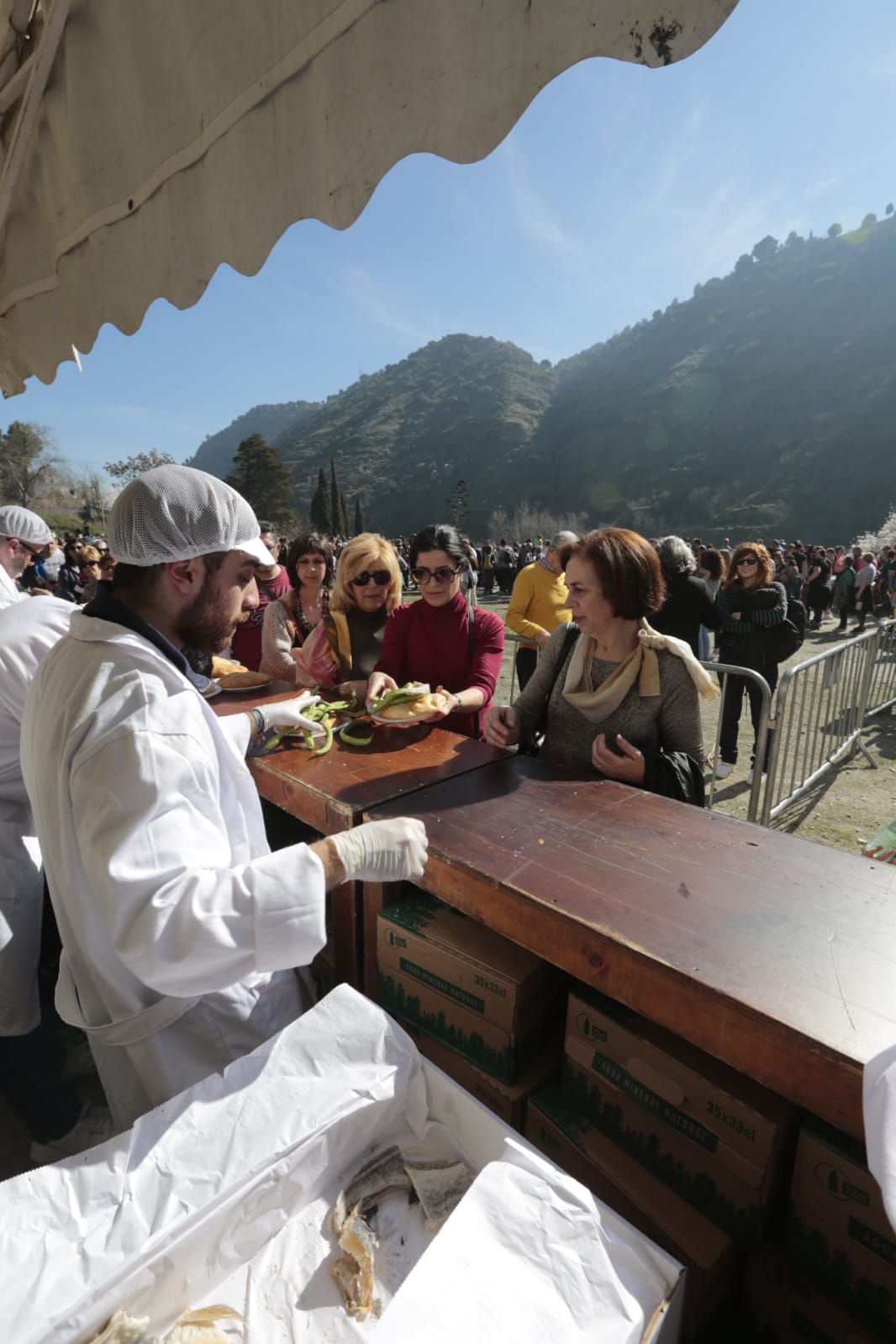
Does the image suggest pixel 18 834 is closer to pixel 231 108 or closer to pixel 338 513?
pixel 231 108

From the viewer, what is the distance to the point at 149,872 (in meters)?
1.14

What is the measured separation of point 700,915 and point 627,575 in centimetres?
144

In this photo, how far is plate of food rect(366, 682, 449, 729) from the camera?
104 inches

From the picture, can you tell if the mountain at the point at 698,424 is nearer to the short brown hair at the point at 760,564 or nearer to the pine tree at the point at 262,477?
the pine tree at the point at 262,477

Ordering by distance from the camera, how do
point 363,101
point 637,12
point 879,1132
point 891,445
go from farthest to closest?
A: 1. point 891,445
2. point 363,101
3. point 637,12
4. point 879,1132

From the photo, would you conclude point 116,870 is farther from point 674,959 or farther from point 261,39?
point 261,39

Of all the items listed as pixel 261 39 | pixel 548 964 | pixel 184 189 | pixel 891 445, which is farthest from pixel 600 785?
pixel 891 445

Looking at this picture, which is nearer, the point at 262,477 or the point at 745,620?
the point at 745,620

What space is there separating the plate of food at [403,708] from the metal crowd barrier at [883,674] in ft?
20.4

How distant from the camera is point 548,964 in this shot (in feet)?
5.52

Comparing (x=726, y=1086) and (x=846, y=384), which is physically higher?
(x=846, y=384)

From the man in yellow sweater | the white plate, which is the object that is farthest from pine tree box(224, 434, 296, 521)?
the white plate

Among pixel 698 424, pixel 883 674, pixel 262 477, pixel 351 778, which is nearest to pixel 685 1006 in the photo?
pixel 351 778

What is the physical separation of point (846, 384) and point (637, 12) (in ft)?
304
